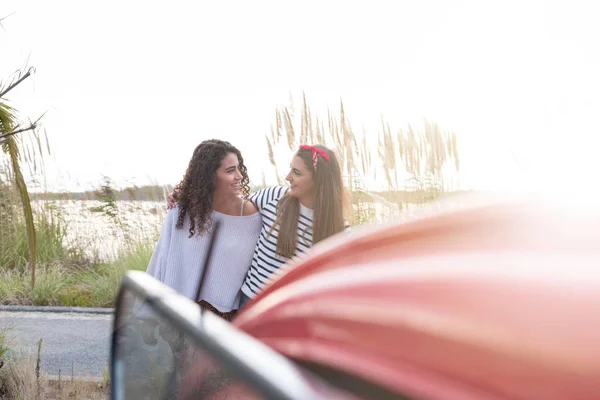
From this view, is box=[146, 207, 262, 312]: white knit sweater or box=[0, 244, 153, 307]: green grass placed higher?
box=[146, 207, 262, 312]: white knit sweater

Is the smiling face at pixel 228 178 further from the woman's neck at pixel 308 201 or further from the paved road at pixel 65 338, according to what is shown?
the paved road at pixel 65 338

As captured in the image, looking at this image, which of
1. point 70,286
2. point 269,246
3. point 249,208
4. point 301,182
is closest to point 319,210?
point 301,182

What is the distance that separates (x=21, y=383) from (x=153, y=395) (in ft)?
11.8

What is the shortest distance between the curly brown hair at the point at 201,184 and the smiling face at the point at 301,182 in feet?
1.63

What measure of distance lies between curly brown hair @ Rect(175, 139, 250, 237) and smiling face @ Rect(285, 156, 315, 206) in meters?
0.50

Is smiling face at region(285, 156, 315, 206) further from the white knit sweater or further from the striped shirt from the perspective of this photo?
the white knit sweater

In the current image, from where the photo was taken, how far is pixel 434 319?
62 cm

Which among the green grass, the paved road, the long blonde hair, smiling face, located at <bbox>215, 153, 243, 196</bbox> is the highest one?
smiling face, located at <bbox>215, 153, 243, 196</bbox>

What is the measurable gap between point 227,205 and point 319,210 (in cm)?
66

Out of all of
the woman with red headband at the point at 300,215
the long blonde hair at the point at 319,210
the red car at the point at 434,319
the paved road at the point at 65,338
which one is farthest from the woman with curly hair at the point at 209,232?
the red car at the point at 434,319

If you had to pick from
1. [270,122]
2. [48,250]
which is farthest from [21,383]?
[48,250]

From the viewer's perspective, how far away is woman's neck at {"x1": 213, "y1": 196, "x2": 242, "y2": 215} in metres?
4.14

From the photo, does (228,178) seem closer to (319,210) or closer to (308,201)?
(308,201)

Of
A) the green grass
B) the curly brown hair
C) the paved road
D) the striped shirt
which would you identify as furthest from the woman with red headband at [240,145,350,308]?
the green grass
